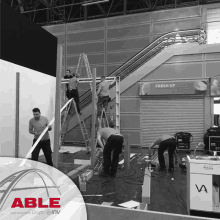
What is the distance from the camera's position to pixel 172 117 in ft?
34.7

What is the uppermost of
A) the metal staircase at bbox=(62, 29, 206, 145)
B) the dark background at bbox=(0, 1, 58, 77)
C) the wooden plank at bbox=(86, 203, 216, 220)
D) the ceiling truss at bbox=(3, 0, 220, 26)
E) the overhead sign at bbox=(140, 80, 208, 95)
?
the ceiling truss at bbox=(3, 0, 220, 26)

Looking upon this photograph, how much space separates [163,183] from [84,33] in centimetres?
1086

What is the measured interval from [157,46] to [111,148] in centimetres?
745

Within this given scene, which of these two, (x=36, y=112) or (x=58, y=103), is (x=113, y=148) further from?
(x=58, y=103)

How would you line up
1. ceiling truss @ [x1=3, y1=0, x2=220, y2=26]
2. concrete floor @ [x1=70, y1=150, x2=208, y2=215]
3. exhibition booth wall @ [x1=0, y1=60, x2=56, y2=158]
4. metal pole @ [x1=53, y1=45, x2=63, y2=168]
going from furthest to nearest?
1. ceiling truss @ [x1=3, y1=0, x2=220, y2=26]
2. exhibition booth wall @ [x1=0, y1=60, x2=56, y2=158]
3. concrete floor @ [x1=70, y1=150, x2=208, y2=215]
4. metal pole @ [x1=53, y1=45, x2=63, y2=168]

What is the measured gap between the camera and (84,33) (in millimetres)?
13305

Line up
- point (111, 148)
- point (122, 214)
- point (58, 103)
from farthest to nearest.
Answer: point (111, 148) < point (58, 103) < point (122, 214)

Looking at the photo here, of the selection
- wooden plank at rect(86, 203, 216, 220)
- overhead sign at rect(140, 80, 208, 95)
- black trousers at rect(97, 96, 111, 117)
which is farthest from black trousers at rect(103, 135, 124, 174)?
overhead sign at rect(140, 80, 208, 95)

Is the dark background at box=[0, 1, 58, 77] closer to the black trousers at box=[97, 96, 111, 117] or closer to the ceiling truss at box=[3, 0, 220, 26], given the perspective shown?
the black trousers at box=[97, 96, 111, 117]

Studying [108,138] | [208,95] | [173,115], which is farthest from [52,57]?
[208,95]

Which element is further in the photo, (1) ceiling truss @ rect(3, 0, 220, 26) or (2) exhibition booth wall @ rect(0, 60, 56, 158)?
(1) ceiling truss @ rect(3, 0, 220, 26)

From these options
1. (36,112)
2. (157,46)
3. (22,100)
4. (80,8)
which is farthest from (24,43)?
(80,8)

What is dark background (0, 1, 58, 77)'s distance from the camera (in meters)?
5.50

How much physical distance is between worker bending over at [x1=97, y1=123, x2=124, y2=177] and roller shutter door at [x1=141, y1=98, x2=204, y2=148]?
528 centimetres
